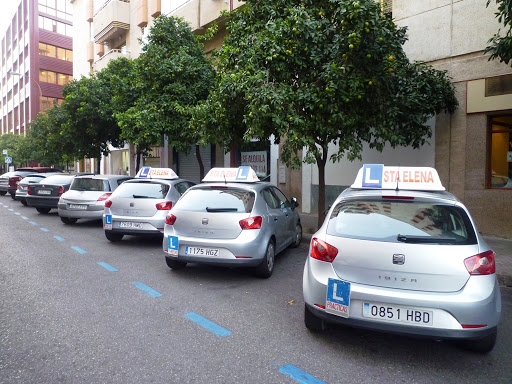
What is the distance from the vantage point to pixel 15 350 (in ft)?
11.4

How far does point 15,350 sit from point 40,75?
56.0 m

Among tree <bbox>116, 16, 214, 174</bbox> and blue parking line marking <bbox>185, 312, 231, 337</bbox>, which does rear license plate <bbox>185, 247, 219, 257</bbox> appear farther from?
tree <bbox>116, 16, 214, 174</bbox>

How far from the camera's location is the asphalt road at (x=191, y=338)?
10.3 feet

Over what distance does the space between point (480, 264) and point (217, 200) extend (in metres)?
3.60

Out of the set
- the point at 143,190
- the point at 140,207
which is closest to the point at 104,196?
the point at 143,190

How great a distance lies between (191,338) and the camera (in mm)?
3762

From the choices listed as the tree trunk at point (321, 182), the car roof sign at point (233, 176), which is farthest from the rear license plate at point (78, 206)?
the tree trunk at point (321, 182)

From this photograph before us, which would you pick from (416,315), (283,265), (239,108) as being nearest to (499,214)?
(283,265)

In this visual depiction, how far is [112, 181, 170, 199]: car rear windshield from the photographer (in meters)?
8.11

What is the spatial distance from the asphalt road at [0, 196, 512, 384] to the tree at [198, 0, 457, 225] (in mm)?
3419

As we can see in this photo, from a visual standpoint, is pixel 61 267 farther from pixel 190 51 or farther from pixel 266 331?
pixel 190 51

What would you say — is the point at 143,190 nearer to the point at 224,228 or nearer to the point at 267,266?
the point at 224,228

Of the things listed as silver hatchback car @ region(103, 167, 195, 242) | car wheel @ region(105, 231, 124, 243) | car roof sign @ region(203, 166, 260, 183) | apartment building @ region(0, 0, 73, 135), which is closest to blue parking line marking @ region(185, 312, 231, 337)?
car roof sign @ region(203, 166, 260, 183)

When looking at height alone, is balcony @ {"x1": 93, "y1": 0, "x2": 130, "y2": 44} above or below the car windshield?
above
